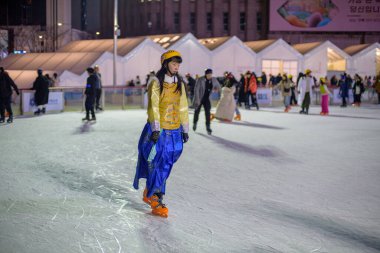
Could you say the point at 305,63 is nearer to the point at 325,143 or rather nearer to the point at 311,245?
the point at 325,143

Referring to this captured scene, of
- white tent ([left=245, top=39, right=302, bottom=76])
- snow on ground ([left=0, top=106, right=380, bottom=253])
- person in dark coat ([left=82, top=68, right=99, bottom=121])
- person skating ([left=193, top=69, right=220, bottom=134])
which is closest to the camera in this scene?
snow on ground ([left=0, top=106, right=380, bottom=253])

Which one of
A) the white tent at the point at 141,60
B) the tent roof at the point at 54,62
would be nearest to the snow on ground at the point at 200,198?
the tent roof at the point at 54,62

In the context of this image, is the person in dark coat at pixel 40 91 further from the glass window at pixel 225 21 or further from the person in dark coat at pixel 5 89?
the glass window at pixel 225 21

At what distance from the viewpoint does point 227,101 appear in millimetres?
15922

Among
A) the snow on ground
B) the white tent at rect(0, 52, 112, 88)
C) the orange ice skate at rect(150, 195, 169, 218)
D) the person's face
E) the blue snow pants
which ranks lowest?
the snow on ground

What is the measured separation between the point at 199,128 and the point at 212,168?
635 centimetres

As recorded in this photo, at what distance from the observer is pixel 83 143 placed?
1048cm

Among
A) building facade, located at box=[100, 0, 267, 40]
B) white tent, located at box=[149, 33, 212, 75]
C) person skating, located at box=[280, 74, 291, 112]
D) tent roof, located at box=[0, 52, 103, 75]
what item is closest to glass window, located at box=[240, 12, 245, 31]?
building facade, located at box=[100, 0, 267, 40]

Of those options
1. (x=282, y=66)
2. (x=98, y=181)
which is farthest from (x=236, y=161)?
(x=282, y=66)

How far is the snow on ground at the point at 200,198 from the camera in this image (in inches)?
162

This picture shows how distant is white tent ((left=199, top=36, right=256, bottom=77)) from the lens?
32500 mm

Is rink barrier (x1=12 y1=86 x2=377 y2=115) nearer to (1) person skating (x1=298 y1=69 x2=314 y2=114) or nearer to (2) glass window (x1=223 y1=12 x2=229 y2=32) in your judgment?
(1) person skating (x1=298 y1=69 x2=314 y2=114)

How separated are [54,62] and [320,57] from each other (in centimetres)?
1726

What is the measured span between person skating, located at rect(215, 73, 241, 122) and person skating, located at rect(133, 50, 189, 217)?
10711 millimetres
